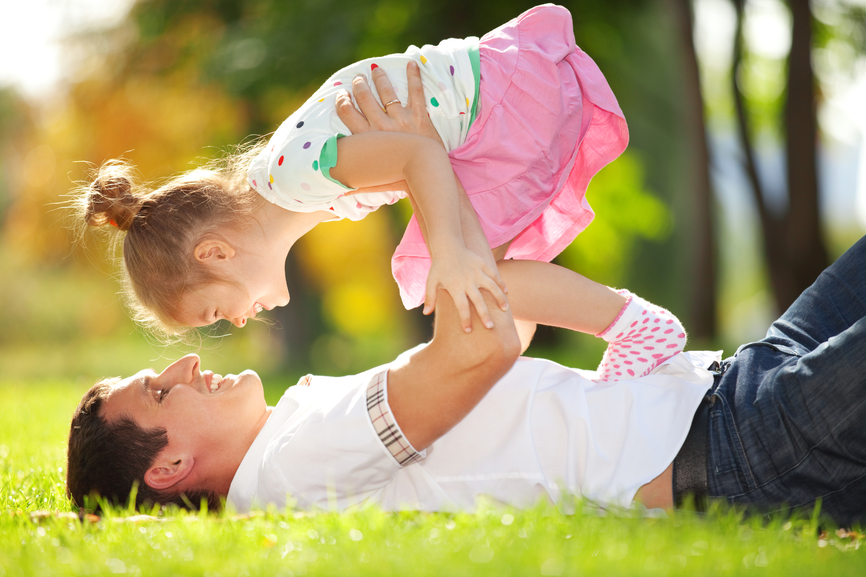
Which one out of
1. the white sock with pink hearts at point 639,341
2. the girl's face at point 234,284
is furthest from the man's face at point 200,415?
the white sock with pink hearts at point 639,341

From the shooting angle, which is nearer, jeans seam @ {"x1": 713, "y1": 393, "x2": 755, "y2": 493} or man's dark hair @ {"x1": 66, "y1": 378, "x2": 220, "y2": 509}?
jeans seam @ {"x1": 713, "y1": 393, "x2": 755, "y2": 493}

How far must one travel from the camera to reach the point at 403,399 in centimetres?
225

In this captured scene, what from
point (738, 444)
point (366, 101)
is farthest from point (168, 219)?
A: point (738, 444)

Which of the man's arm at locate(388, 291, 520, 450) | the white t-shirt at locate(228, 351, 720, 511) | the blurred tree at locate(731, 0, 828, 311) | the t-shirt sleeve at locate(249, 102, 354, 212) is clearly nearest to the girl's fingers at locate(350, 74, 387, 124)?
the t-shirt sleeve at locate(249, 102, 354, 212)

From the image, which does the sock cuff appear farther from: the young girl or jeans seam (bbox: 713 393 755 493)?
jeans seam (bbox: 713 393 755 493)

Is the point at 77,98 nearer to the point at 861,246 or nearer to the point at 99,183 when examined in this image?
the point at 99,183

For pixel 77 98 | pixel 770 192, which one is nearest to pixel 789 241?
pixel 770 192

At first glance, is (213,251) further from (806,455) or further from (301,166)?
(806,455)

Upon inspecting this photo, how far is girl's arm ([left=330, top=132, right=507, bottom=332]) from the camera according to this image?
2156 millimetres

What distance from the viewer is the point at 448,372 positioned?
7.23ft

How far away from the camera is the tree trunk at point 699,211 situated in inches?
393

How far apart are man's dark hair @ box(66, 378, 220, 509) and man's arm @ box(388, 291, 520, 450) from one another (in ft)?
→ 3.31

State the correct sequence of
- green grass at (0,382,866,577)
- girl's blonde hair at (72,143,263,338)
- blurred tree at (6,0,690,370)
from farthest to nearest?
blurred tree at (6,0,690,370), girl's blonde hair at (72,143,263,338), green grass at (0,382,866,577)

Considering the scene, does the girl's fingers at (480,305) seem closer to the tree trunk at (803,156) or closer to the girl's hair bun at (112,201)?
the girl's hair bun at (112,201)
